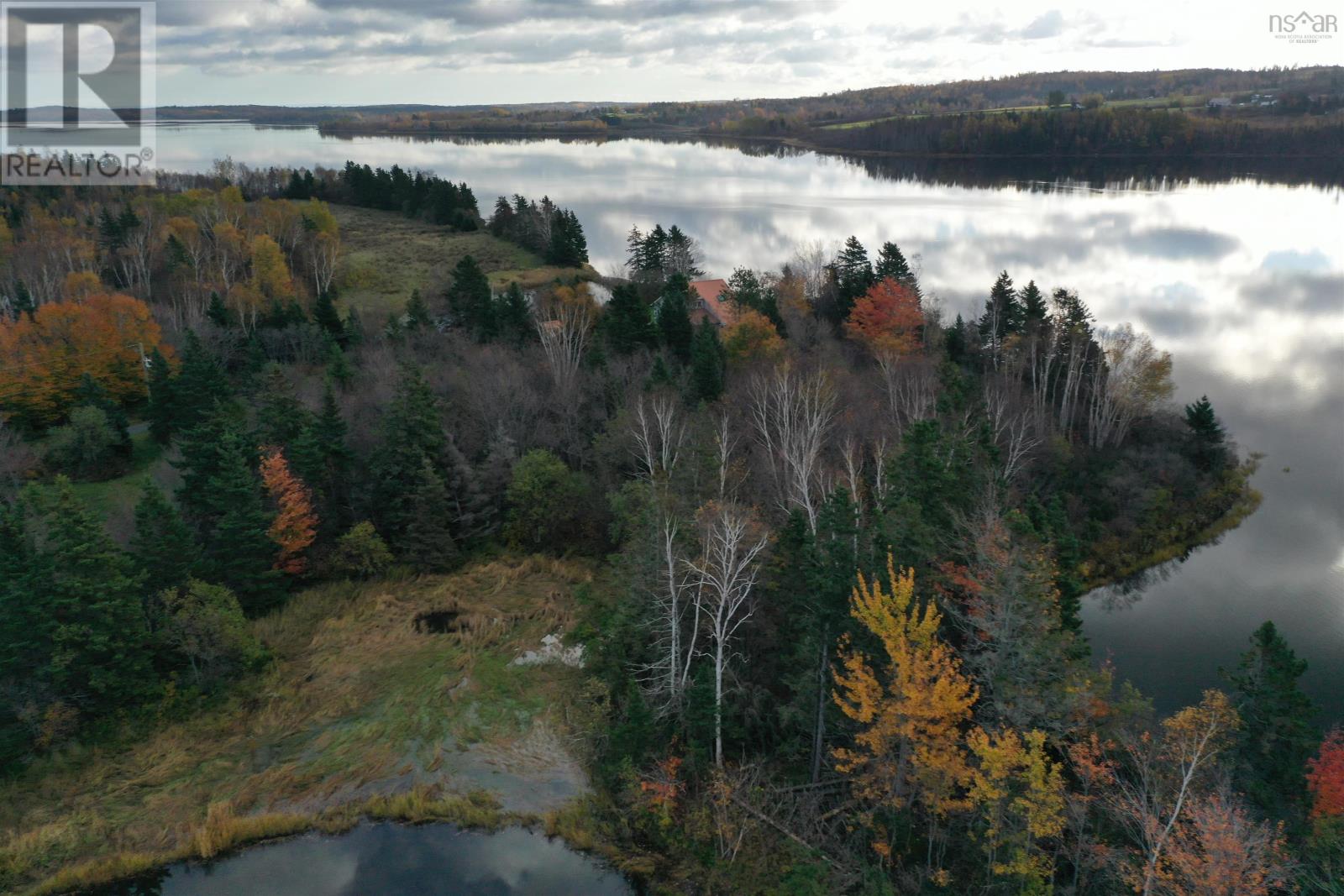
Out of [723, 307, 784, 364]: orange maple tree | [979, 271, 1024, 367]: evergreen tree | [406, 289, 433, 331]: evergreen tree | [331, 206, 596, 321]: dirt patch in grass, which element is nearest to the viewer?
[723, 307, 784, 364]: orange maple tree

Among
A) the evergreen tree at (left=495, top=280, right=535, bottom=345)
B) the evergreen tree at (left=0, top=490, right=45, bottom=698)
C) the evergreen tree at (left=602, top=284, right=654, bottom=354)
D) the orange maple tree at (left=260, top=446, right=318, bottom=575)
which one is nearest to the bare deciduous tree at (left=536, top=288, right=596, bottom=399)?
the evergreen tree at (left=495, top=280, right=535, bottom=345)

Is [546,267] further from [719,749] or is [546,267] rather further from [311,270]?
[719,749]

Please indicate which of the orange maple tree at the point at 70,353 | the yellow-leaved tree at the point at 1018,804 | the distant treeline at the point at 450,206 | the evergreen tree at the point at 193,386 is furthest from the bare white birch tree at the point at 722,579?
the distant treeline at the point at 450,206

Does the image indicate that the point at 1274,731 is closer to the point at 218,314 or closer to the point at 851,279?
the point at 851,279

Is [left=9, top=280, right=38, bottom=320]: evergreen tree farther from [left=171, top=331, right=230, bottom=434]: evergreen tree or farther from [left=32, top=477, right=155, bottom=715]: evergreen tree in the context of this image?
[left=32, top=477, right=155, bottom=715]: evergreen tree

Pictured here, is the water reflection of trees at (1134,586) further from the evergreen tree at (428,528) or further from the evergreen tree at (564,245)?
the evergreen tree at (564,245)

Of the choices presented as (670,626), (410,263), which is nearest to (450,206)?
(410,263)

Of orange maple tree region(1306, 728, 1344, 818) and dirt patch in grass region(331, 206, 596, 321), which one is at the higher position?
dirt patch in grass region(331, 206, 596, 321)
